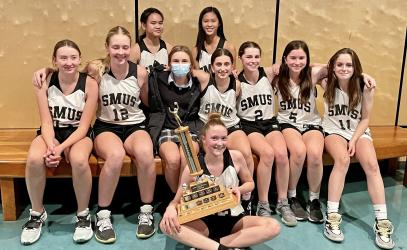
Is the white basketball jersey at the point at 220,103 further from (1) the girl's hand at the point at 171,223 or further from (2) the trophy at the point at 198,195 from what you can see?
(1) the girl's hand at the point at 171,223

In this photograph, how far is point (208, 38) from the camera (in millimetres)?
3551

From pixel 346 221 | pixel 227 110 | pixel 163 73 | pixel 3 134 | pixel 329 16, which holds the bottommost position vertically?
pixel 346 221

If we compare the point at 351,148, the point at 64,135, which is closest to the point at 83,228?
the point at 64,135

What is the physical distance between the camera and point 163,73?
3.10m

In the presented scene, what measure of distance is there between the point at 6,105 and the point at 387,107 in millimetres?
3352

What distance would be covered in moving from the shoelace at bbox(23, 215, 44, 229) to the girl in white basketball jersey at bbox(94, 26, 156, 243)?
354mm

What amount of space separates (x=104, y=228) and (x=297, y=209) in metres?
1.28

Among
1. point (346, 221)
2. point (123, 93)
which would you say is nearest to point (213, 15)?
point (123, 93)

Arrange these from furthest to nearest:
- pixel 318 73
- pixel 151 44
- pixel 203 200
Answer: pixel 151 44
pixel 318 73
pixel 203 200

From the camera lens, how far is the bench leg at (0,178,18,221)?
2859mm

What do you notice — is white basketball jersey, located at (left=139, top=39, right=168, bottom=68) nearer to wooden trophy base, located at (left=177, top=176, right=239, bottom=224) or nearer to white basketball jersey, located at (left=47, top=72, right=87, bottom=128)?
white basketball jersey, located at (left=47, top=72, right=87, bottom=128)

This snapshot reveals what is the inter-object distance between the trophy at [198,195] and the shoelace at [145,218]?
51 cm

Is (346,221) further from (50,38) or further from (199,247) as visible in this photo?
(50,38)

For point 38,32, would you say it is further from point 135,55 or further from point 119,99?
point 119,99
